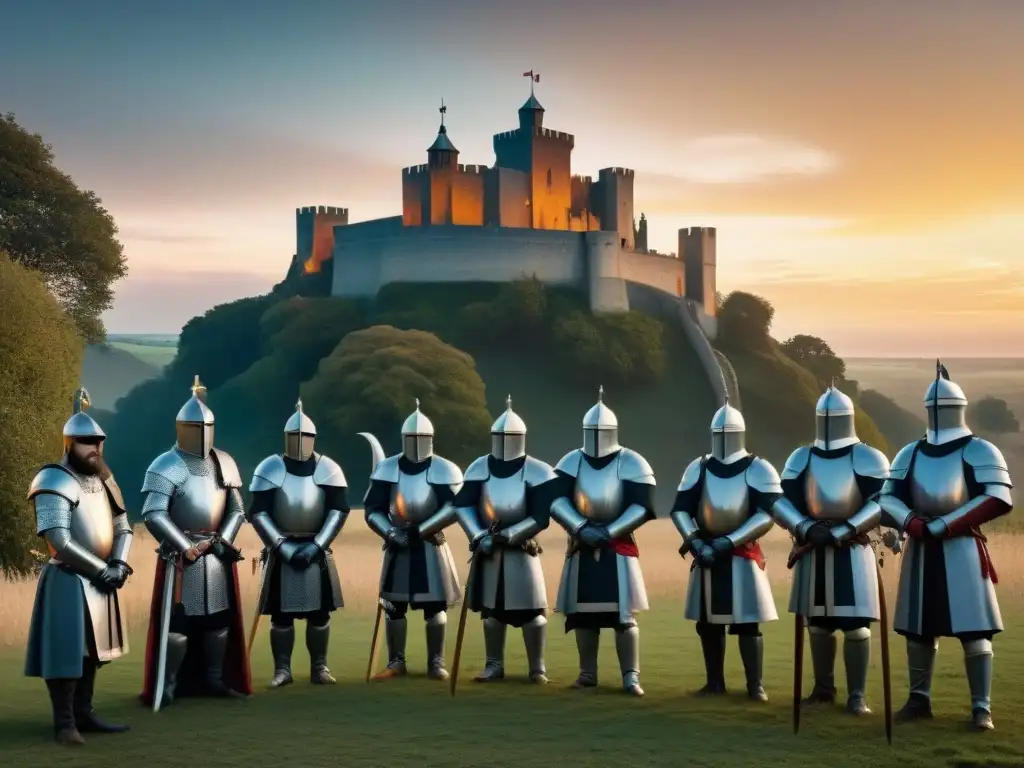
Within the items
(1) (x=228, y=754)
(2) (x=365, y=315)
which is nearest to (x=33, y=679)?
(1) (x=228, y=754)

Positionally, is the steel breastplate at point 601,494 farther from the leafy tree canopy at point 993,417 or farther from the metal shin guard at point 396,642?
the leafy tree canopy at point 993,417

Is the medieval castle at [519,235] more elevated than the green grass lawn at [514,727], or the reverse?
the medieval castle at [519,235]

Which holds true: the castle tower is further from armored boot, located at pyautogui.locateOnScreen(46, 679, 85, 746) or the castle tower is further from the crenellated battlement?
armored boot, located at pyautogui.locateOnScreen(46, 679, 85, 746)

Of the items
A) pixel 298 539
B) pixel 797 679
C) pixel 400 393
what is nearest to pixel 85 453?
pixel 298 539

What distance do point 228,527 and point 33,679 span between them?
251 centimetres

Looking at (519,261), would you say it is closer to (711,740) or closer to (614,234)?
(614,234)

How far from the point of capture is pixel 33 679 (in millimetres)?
11273

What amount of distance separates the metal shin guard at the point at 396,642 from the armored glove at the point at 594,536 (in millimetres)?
1825

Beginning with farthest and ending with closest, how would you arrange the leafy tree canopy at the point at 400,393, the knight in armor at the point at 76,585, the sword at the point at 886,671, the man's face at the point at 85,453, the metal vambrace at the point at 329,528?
the leafy tree canopy at the point at 400,393 → the metal vambrace at the point at 329,528 → the man's face at the point at 85,453 → the knight in armor at the point at 76,585 → the sword at the point at 886,671

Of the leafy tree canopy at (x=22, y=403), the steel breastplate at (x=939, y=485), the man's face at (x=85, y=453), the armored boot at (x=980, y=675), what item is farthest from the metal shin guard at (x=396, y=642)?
the leafy tree canopy at (x=22, y=403)

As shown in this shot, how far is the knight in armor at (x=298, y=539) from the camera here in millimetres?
10695

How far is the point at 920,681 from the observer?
9336 mm

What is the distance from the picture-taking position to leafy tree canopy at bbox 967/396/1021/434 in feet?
235

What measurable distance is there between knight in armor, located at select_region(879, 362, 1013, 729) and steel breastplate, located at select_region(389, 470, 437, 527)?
364 centimetres
